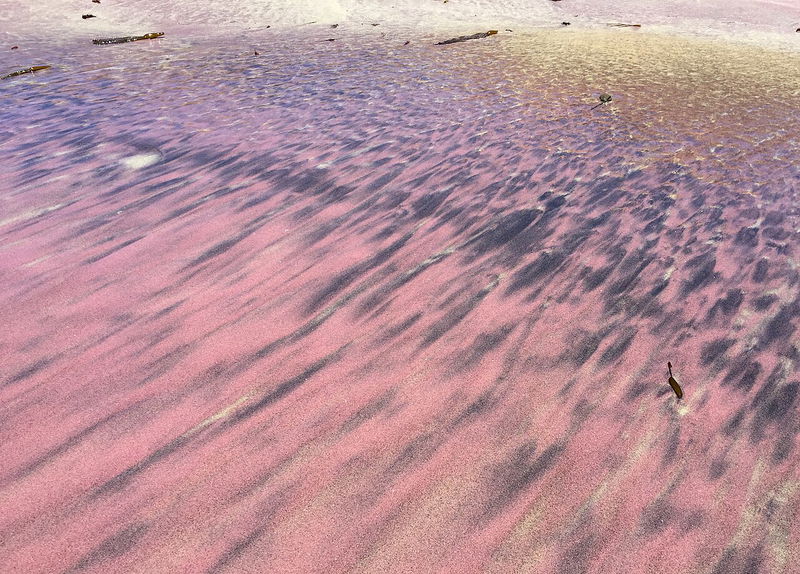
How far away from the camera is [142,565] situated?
1218mm

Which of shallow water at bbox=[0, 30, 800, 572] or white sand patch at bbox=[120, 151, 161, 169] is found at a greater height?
shallow water at bbox=[0, 30, 800, 572]

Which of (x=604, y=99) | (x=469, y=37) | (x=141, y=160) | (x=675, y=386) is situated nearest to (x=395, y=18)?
(x=469, y=37)

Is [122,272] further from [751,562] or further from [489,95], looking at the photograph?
[489,95]

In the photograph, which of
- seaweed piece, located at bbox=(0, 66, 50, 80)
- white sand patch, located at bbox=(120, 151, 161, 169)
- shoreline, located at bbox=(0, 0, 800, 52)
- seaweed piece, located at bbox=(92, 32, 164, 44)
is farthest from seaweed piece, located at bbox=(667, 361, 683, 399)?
seaweed piece, located at bbox=(92, 32, 164, 44)

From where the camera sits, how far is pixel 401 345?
184 cm

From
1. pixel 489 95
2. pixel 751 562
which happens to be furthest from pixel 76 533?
pixel 489 95

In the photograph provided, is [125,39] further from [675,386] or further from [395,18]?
[675,386]

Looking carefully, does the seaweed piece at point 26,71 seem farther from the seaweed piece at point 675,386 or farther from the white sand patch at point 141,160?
the seaweed piece at point 675,386

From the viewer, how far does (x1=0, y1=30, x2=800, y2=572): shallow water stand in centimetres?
130

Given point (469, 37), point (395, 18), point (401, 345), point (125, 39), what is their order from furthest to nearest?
point (395, 18) < point (125, 39) < point (469, 37) < point (401, 345)

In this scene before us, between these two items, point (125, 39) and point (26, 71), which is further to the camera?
point (125, 39)

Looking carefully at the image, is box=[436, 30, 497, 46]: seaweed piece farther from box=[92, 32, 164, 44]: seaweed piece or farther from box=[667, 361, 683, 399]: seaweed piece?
box=[667, 361, 683, 399]: seaweed piece

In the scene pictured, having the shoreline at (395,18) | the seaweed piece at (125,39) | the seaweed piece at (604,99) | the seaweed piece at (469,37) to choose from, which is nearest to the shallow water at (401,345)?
the seaweed piece at (604,99)

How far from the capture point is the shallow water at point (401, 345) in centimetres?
130
